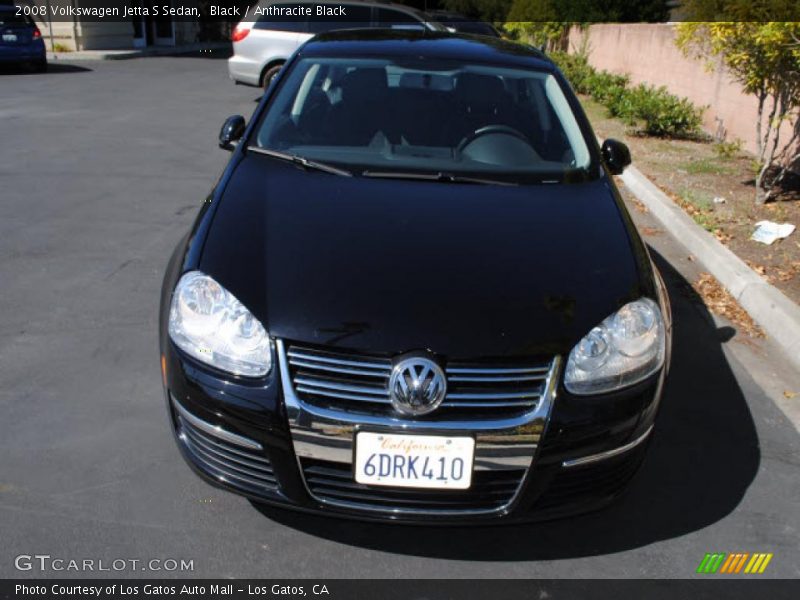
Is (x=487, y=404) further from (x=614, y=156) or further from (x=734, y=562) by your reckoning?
(x=614, y=156)

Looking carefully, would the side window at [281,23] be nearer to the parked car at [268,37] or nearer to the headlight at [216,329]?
the parked car at [268,37]

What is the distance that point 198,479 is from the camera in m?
3.00

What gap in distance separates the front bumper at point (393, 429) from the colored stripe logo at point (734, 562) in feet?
1.54

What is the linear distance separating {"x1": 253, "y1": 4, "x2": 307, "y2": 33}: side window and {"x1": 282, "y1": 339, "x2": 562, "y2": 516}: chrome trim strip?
11.7m

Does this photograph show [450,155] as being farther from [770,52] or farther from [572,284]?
[770,52]

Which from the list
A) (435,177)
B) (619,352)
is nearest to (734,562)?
(619,352)

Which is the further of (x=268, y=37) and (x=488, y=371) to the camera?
(x=268, y=37)

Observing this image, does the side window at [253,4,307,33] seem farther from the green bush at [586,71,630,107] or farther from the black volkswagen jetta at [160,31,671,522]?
the black volkswagen jetta at [160,31,671,522]

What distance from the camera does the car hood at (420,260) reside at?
95.8 inches

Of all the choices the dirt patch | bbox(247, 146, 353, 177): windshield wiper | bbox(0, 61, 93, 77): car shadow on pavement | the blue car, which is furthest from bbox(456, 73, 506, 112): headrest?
the blue car

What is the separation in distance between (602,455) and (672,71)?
12563mm

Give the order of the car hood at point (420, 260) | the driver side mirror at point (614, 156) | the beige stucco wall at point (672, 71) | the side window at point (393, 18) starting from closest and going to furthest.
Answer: the car hood at point (420, 260) → the driver side mirror at point (614, 156) → the beige stucco wall at point (672, 71) → the side window at point (393, 18)

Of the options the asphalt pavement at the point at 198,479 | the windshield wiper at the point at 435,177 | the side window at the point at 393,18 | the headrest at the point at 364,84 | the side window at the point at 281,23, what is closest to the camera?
the asphalt pavement at the point at 198,479

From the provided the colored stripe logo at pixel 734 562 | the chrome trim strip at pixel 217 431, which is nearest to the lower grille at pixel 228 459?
the chrome trim strip at pixel 217 431
